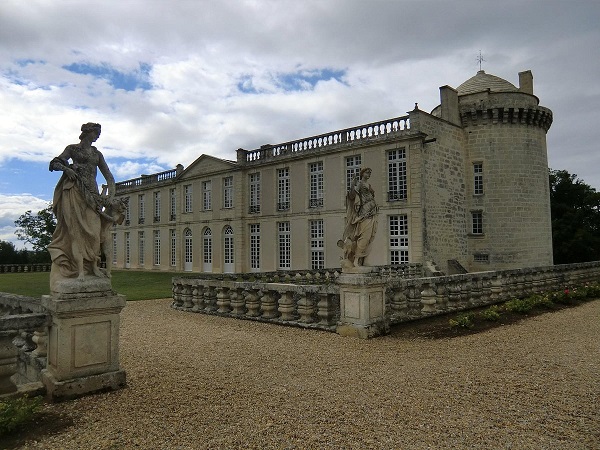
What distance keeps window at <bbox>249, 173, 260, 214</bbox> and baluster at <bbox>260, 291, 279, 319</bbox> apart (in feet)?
57.2

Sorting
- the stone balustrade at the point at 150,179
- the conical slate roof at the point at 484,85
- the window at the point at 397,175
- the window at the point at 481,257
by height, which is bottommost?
the window at the point at 481,257

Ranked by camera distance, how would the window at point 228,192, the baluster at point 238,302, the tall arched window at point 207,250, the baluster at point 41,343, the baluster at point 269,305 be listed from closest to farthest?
the baluster at point 41,343 → the baluster at point 269,305 → the baluster at point 238,302 → the window at point 228,192 → the tall arched window at point 207,250

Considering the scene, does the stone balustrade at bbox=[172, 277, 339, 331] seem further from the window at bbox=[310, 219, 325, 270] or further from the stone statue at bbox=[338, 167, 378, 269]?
the window at bbox=[310, 219, 325, 270]

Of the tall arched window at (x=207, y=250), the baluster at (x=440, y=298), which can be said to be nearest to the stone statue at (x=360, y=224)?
the baluster at (x=440, y=298)

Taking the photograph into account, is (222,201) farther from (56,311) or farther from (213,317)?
(56,311)

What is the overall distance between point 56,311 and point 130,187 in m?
33.6

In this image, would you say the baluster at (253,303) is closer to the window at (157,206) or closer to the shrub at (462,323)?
the shrub at (462,323)

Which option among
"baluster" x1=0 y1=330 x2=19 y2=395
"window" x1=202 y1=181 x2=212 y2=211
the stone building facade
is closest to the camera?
A: "baluster" x1=0 y1=330 x2=19 y2=395

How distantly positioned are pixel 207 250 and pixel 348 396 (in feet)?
83.2

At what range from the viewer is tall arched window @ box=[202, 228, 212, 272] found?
28500mm

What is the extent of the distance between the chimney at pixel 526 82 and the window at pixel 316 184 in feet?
36.6

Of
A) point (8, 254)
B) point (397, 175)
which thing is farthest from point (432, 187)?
point (8, 254)

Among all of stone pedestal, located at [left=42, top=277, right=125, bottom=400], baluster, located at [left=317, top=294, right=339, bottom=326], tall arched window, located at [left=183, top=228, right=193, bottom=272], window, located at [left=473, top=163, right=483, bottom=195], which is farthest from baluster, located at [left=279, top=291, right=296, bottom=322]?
tall arched window, located at [left=183, top=228, right=193, bottom=272]

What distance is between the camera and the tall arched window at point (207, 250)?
93.5ft
